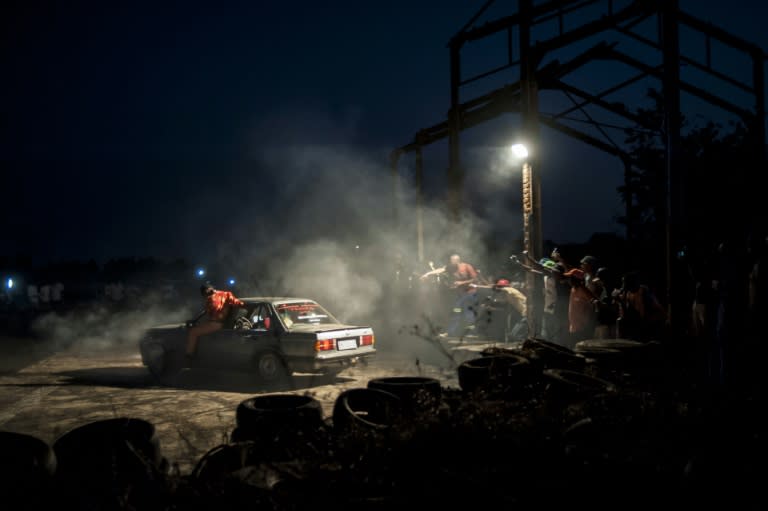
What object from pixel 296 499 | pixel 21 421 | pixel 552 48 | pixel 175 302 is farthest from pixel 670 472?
pixel 175 302

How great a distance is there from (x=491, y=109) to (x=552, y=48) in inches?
123

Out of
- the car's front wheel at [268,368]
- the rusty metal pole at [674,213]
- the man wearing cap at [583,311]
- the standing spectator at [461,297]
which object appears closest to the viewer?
the rusty metal pole at [674,213]

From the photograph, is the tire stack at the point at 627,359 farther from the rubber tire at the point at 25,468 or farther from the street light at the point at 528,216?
the rubber tire at the point at 25,468

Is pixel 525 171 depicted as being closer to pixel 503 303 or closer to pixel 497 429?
pixel 503 303

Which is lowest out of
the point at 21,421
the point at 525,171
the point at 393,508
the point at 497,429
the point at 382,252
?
the point at 21,421

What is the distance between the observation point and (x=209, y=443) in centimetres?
575

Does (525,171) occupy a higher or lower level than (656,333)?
higher

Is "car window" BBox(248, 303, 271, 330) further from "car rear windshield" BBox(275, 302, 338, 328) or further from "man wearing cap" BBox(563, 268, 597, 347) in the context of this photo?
"man wearing cap" BBox(563, 268, 597, 347)

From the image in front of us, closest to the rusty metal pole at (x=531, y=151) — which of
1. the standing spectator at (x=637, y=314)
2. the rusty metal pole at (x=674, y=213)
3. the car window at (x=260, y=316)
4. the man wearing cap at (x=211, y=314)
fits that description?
the standing spectator at (x=637, y=314)

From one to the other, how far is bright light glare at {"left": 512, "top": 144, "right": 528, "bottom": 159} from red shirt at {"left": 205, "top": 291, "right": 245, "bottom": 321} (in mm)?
6502

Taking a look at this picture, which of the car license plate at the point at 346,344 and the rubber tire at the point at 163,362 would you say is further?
the rubber tire at the point at 163,362

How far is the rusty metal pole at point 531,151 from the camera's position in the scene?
11023 millimetres

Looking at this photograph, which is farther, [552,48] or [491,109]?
[491,109]

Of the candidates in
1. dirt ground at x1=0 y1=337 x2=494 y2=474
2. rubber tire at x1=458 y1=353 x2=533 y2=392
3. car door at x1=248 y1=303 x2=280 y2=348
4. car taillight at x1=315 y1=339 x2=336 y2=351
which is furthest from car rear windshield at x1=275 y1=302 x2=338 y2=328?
rubber tire at x1=458 y1=353 x2=533 y2=392
